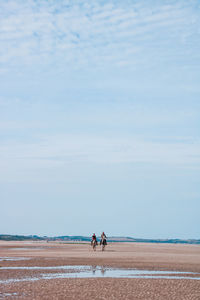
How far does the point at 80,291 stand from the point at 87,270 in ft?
31.8

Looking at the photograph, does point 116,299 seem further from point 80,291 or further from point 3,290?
point 3,290

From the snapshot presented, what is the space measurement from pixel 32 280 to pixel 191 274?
9.99m

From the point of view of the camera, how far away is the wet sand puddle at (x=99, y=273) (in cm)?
2670

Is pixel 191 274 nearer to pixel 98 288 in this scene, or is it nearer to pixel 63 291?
pixel 98 288

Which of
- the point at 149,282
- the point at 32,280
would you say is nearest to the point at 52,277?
the point at 32,280

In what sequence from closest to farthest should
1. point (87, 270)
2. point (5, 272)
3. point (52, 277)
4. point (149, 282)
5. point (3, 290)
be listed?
point (3, 290)
point (149, 282)
point (52, 277)
point (5, 272)
point (87, 270)

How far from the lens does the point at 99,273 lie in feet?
94.5

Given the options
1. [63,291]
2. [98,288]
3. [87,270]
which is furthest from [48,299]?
[87,270]

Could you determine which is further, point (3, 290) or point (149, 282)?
point (149, 282)

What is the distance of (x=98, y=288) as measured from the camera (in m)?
22.1

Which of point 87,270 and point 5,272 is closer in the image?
point 5,272

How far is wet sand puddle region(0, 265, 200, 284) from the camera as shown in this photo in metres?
26.7

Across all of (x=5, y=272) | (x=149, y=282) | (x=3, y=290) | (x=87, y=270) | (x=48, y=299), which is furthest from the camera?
(x=87, y=270)

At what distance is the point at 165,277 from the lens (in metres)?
26.8
